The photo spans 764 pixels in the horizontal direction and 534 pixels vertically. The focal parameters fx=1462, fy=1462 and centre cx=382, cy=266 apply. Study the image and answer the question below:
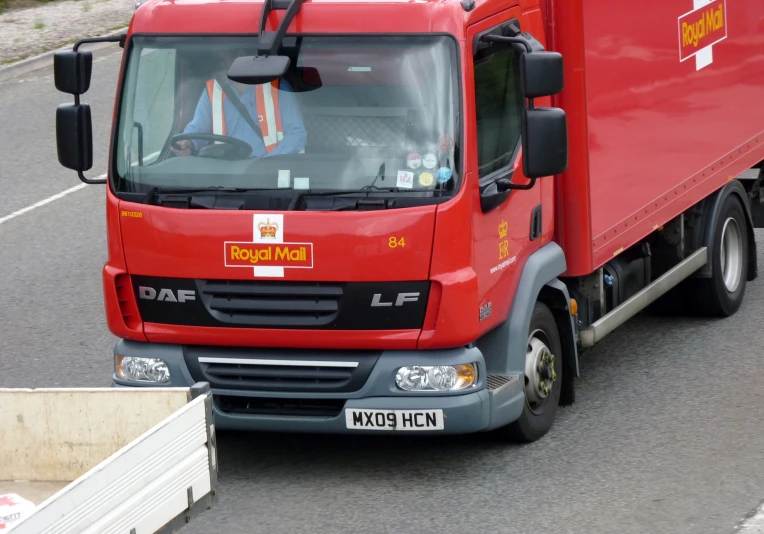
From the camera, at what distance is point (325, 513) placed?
24.3ft

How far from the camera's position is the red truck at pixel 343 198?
7426 mm

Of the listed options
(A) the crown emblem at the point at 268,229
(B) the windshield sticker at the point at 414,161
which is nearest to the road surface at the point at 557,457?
(A) the crown emblem at the point at 268,229

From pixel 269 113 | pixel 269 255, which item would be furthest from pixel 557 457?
pixel 269 113

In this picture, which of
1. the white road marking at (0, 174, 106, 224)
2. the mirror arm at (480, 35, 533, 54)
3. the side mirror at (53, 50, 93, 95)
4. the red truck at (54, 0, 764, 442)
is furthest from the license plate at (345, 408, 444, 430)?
the white road marking at (0, 174, 106, 224)

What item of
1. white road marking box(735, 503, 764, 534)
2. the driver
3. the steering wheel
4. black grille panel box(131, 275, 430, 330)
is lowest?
white road marking box(735, 503, 764, 534)

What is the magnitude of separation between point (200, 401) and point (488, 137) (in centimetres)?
250

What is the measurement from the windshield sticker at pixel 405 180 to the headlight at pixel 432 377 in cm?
94

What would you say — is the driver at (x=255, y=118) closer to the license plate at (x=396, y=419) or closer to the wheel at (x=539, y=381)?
the license plate at (x=396, y=419)

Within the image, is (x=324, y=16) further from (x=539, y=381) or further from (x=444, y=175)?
(x=539, y=381)

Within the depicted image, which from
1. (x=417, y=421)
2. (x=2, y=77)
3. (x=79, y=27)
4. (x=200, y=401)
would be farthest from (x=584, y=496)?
(x=79, y=27)

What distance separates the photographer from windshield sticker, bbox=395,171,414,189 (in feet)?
24.4

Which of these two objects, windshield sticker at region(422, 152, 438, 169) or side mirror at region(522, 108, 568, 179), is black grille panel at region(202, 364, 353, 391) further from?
side mirror at region(522, 108, 568, 179)

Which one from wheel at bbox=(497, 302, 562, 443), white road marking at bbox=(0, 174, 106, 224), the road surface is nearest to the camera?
the road surface

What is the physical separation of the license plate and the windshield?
1.14 metres
